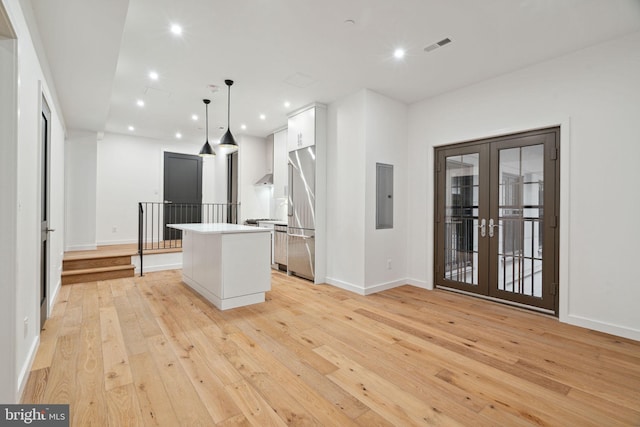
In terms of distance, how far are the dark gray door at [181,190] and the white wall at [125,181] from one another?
0.54 feet

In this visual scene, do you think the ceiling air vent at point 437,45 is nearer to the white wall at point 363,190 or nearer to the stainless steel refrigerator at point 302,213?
the white wall at point 363,190

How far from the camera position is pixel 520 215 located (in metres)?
3.68

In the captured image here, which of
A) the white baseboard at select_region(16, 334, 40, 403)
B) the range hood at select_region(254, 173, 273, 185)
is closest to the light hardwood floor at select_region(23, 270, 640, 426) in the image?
the white baseboard at select_region(16, 334, 40, 403)

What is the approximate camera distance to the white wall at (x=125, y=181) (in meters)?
6.79

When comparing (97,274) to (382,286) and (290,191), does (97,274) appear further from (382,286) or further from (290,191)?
(382,286)

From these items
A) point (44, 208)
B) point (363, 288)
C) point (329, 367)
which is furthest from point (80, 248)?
point (329, 367)

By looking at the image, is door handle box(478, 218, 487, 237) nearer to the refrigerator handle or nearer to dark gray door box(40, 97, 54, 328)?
the refrigerator handle

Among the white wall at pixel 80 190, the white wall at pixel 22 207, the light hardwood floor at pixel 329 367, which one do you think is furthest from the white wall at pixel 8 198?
the white wall at pixel 80 190

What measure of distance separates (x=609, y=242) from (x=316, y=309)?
3.12m

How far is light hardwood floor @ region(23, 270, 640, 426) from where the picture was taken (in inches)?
70.1

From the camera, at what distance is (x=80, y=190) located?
229 inches

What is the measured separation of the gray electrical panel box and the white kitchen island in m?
1.69

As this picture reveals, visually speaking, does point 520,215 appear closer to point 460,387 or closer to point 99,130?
point 460,387

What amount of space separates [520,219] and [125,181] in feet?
25.8
